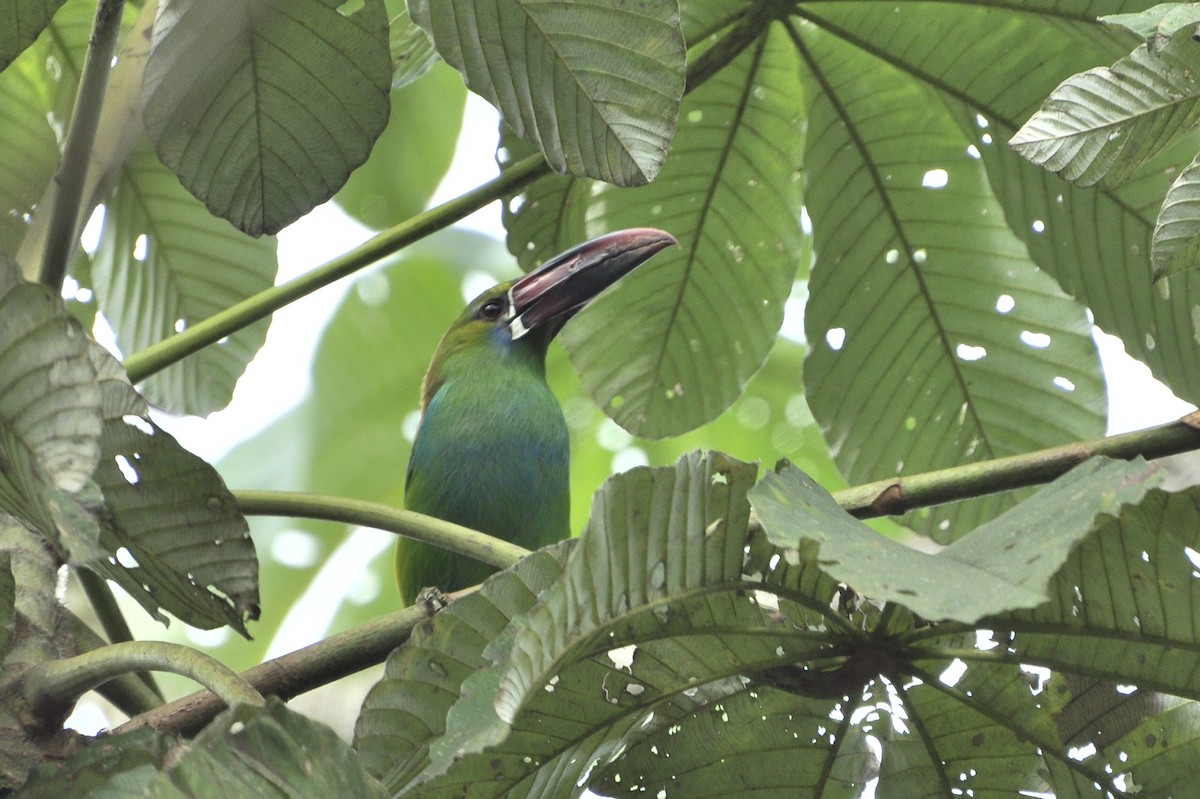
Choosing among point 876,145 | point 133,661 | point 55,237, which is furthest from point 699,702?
point 876,145

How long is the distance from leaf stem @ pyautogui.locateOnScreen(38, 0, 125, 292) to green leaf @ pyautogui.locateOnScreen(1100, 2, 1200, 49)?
102 cm

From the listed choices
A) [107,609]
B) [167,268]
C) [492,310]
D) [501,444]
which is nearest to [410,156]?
[492,310]

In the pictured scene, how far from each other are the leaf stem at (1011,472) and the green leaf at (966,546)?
0.79 ft

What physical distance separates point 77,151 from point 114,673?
0.66m

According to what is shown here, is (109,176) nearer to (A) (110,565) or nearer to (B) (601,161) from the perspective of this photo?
(A) (110,565)

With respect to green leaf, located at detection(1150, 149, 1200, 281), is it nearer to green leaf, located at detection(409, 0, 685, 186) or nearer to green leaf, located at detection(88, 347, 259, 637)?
green leaf, located at detection(409, 0, 685, 186)

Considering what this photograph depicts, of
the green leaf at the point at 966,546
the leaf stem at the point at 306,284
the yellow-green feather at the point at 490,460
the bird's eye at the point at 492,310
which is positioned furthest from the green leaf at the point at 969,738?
the bird's eye at the point at 492,310

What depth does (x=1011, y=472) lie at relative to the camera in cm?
145

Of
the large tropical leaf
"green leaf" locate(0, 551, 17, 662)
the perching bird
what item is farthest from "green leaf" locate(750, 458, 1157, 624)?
the perching bird

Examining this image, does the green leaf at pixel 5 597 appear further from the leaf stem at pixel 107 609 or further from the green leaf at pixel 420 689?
the leaf stem at pixel 107 609

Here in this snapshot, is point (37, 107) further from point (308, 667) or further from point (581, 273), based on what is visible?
point (308, 667)

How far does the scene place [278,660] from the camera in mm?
1404

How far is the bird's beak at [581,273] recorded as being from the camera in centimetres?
244

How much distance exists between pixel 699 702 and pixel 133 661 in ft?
1.90
